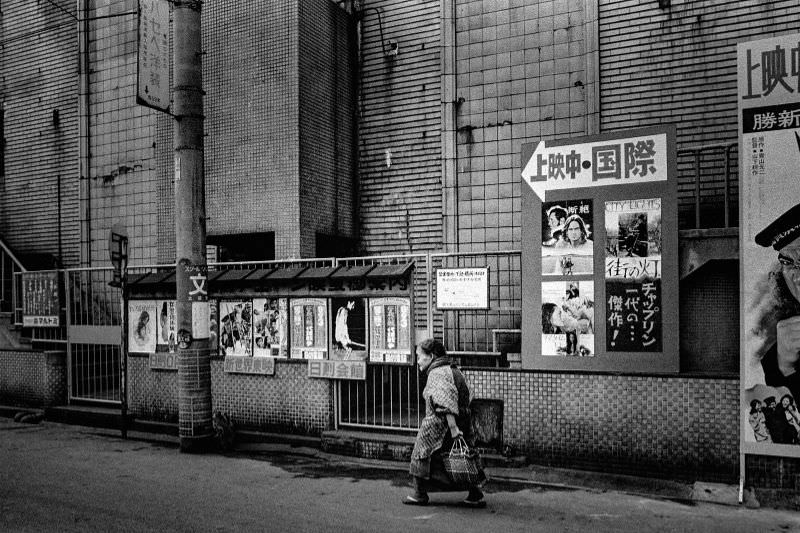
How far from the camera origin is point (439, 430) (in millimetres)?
7410

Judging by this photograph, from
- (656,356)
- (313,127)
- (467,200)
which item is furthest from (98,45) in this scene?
(656,356)

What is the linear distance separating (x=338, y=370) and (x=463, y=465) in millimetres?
3590

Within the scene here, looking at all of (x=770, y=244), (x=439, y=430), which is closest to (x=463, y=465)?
(x=439, y=430)

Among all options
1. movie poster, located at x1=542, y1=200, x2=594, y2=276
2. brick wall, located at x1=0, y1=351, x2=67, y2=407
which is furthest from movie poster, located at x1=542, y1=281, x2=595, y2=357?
brick wall, located at x1=0, y1=351, x2=67, y2=407

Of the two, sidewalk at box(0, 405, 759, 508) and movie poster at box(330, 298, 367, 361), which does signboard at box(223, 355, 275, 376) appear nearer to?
sidewalk at box(0, 405, 759, 508)

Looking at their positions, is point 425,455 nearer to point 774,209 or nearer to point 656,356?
point 656,356

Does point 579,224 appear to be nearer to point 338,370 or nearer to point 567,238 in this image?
point 567,238

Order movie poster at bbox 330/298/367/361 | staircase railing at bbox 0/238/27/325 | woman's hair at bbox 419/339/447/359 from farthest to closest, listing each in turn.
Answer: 1. staircase railing at bbox 0/238/27/325
2. movie poster at bbox 330/298/367/361
3. woman's hair at bbox 419/339/447/359

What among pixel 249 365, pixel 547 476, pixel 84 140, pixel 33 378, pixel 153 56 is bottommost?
pixel 547 476

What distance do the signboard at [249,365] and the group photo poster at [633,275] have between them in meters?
5.42

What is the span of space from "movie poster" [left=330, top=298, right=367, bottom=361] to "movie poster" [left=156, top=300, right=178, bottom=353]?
11.0ft

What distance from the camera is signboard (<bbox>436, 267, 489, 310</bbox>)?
31.2 feet

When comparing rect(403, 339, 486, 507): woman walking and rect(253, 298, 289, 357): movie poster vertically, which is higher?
rect(253, 298, 289, 357): movie poster

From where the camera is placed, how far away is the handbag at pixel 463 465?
723cm
